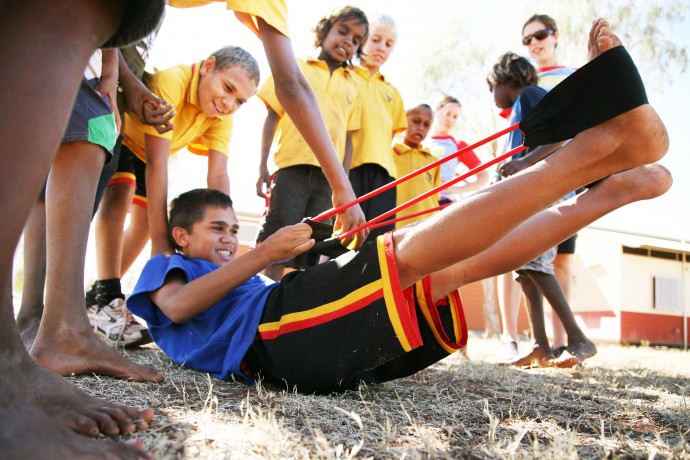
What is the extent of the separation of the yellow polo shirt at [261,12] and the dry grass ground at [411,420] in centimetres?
123

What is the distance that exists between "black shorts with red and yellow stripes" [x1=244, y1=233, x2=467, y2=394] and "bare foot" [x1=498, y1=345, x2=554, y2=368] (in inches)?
59.1

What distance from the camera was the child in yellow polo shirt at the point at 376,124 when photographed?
3.68 meters

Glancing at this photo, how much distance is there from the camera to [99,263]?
2.99 metres

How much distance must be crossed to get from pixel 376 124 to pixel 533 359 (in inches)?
68.9

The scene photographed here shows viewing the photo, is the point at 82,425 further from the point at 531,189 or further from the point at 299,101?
the point at 299,101

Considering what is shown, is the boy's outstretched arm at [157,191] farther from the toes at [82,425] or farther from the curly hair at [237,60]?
the toes at [82,425]

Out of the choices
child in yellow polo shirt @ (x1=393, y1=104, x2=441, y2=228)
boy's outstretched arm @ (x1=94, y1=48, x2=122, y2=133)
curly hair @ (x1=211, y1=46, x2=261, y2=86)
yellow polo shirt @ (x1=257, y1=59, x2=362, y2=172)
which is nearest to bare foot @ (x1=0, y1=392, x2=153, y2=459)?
boy's outstretched arm @ (x1=94, y1=48, x2=122, y2=133)

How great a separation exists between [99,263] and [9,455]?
2.37 metres

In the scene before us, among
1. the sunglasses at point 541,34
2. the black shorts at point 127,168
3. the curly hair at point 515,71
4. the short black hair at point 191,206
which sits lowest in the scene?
the short black hair at point 191,206

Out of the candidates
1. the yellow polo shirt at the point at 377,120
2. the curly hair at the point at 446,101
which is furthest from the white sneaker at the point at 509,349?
the curly hair at the point at 446,101

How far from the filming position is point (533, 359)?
3.15 metres

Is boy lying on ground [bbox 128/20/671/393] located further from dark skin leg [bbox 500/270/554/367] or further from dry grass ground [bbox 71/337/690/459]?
dark skin leg [bbox 500/270/554/367]

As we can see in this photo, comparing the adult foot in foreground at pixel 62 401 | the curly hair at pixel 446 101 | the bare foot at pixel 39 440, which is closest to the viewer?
the bare foot at pixel 39 440

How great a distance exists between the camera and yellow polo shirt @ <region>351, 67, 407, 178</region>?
3.70 m
